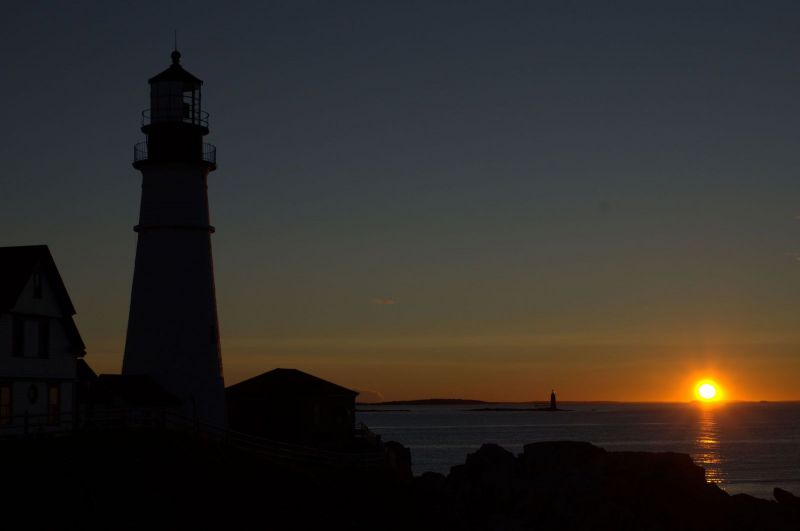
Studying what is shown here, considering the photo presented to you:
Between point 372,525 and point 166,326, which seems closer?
point 372,525

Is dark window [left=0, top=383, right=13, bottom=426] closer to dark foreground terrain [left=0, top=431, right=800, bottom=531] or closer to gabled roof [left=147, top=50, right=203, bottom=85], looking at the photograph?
dark foreground terrain [left=0, top=431, right=800, bottom=531]

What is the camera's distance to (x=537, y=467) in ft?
144

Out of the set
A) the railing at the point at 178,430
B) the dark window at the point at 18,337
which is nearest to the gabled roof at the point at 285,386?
the railing at the point at 178,430

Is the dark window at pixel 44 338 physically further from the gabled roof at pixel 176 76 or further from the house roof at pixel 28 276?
the gabled roof at pixel 176 76

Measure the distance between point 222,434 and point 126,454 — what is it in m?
10.6

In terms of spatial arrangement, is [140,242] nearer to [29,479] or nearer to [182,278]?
[182,278]

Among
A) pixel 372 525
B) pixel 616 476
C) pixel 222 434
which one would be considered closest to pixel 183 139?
pixel 222 434

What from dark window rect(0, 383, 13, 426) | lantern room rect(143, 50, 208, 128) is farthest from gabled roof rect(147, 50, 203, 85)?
dark window rect(0, 383, 13, 426)

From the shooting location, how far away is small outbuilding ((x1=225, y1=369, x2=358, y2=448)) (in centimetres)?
5281

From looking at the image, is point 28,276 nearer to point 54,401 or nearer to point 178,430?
point 54,401

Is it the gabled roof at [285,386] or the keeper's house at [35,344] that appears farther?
the gabled roof at [285,386]

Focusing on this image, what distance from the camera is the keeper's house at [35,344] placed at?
121 feet

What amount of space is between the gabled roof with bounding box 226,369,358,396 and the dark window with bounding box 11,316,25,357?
54.8 feet

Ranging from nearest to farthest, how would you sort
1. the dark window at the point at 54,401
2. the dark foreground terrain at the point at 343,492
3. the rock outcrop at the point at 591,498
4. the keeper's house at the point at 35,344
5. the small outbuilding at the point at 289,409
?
the dark foreground terrain at the point at 343,492, the keeper's house at the point at 35,344, the rock outcrop at the point at 591,498, the dark window at the point at 54,401, the small outbuilding at the point at 289,409
